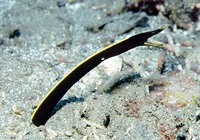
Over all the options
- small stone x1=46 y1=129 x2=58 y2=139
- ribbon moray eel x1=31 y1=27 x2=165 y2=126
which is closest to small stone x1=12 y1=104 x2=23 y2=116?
ribbon moray eel x1=31 y1=27 x2=165 y2=126

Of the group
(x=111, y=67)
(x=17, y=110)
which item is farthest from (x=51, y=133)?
(x=111, y=67)

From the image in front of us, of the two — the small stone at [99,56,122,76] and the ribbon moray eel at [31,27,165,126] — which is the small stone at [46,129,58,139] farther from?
the small stone at [99,56,122,76]

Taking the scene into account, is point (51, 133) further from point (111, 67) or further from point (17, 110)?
point (111, 67)

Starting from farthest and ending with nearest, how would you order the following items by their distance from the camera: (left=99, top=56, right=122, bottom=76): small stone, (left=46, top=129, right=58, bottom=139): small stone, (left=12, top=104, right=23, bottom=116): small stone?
1. (left=99, top=56, right=122, bottom=76): small stone
2. (left=12, top=104, right=23, bottom=116): small stone
3. (left=46, top=129, right=58, bottom=139): small stone

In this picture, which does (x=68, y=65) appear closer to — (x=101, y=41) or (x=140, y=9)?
(x=101, y=41)

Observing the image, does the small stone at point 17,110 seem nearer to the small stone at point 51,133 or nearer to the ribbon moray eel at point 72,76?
the ribbon moray eel at point 72,76

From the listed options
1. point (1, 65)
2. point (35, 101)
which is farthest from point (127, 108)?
point (1, 65)

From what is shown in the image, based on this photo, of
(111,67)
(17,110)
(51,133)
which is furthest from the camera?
(111,67)

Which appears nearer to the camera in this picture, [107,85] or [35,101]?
[35,101]

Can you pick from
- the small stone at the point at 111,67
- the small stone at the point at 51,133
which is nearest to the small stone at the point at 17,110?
the small stone at the point at 51,133

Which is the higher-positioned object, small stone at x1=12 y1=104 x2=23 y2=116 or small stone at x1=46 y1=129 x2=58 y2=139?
small stone at x1=12 y1=104 x2=23 y2=116

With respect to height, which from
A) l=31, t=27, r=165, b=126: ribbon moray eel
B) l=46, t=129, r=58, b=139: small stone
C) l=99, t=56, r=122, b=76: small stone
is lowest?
l=46, t=129, r=58, b=139: small stone
